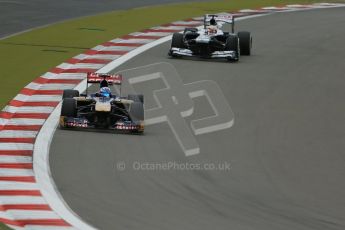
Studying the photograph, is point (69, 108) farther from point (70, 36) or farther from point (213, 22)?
point (70, 36)

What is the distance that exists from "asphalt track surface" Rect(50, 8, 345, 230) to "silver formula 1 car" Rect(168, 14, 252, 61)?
301mm

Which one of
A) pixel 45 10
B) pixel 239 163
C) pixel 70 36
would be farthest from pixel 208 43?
pixel 45 10

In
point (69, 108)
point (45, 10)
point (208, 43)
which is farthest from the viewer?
point (45, 10)

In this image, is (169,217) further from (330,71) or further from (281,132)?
(330,71)

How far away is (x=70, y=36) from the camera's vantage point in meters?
35.3

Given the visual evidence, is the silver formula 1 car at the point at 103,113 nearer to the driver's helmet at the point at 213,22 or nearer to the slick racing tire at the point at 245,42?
the driver's helmet at the point at 213,22

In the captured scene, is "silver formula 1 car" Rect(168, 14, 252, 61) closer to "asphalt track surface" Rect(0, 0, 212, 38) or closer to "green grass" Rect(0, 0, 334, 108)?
"green grass" Rect(0, 0, 334, 108)

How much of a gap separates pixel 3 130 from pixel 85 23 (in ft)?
51.3

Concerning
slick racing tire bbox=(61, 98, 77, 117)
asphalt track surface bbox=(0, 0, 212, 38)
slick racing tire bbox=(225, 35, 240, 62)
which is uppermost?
slick racing tire bbox=(61, 98, 77, 117)

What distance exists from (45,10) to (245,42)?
11.0 metres

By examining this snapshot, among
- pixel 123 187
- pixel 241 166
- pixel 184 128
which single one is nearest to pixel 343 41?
pixel 184 128

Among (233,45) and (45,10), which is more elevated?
(233,45)

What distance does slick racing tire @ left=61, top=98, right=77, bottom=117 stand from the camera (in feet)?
75.2

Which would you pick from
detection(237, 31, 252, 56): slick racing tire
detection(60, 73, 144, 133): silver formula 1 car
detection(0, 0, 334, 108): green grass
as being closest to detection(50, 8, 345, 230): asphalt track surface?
detection(60, 73, 144, 133): silver formula 1 car
